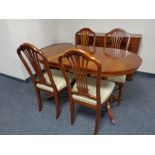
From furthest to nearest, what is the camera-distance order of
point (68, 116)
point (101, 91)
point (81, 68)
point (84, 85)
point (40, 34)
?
point (40, 34), point (68, 116), point (101, 91), point (84, 85), point (81, 68)

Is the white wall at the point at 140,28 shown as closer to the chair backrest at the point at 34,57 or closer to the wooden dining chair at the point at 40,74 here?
the wooden dining chair at the point at 40,74

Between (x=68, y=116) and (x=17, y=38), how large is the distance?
5.24 feet

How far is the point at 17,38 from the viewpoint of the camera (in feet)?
8.13

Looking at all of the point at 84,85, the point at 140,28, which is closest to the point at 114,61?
the point at 84,85

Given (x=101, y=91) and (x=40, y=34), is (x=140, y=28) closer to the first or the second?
(x=101, y=91)

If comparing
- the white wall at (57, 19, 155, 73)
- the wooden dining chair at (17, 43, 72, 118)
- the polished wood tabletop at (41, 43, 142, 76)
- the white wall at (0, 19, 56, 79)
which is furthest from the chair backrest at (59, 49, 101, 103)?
the white wall at (57, 19, 155, 73)

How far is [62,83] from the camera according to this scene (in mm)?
1817

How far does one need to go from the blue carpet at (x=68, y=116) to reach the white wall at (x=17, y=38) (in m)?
0.50

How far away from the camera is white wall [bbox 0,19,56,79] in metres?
2.41

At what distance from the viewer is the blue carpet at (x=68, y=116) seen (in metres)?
1.74

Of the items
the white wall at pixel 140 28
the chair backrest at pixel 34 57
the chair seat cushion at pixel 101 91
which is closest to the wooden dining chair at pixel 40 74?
the chair backrest at pixel 34 57

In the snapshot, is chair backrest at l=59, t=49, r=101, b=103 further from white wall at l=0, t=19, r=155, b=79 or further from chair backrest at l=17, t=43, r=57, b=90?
white wall at l=0, t=19, r=155, b=79
